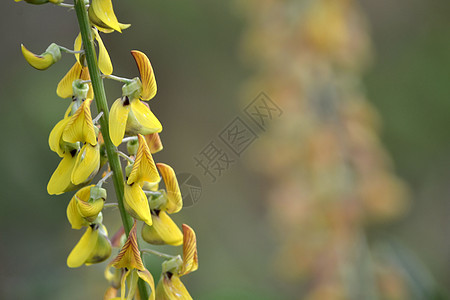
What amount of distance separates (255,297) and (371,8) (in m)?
3.78

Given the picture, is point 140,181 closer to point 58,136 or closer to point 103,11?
point 58,136

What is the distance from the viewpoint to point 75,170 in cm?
75

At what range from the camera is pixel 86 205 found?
0.75 metres

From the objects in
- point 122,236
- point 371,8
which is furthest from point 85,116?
point 371,8

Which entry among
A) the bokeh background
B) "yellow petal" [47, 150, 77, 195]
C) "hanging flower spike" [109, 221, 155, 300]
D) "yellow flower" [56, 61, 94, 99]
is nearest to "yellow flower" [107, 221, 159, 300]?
"hanging flower spike" [109, 221, 155, 300]

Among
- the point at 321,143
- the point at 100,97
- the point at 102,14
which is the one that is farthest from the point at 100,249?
the point at 321,143

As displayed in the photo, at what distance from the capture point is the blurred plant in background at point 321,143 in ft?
7.27

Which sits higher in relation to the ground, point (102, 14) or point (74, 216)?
point (102, 14)

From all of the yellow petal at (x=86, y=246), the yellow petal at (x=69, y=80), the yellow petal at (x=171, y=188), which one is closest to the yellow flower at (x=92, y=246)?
the yellow petal at (x=86, y=246)

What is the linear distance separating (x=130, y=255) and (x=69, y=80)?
28cm

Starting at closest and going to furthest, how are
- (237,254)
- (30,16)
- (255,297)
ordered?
1. (255,297)
2. (237,254)
3. (30,16)

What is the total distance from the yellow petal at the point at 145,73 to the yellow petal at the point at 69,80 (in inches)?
4.0

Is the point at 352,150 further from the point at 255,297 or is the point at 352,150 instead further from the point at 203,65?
the point at 203,65

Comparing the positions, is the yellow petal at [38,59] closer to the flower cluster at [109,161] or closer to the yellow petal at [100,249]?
the flower cluster at [109,161]
